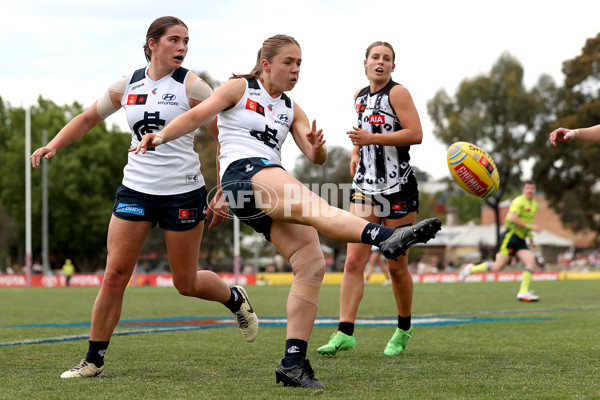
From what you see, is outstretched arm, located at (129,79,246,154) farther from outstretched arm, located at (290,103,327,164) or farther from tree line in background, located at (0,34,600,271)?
tree line in background, located at (0,34,600,271)

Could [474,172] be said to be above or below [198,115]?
below

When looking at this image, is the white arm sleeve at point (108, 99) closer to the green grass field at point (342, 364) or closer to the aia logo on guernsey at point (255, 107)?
the aia logo on guernsey at point (255, 107)

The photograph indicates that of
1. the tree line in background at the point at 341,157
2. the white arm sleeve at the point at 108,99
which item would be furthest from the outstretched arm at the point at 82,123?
the tree line in background at the point at 341,157

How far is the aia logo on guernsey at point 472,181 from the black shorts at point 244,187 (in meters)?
2.45

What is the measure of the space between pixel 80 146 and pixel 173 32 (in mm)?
52571

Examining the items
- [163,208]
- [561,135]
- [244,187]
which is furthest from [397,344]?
[244,187]

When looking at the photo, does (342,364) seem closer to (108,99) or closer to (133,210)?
(133,210)

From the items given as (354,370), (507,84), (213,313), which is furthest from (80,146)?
(354,370)

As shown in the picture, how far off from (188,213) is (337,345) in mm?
1797

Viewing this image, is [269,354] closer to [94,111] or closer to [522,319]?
[94,111]

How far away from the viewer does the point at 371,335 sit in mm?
8375

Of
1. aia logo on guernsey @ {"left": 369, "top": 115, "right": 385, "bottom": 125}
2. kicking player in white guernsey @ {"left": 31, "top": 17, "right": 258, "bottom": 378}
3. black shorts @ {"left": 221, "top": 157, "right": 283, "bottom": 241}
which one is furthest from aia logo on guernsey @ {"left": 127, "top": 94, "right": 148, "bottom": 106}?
aia logo on guernsey @ {"left": 369, "top": 115, "right": 385, "bottom": 125}

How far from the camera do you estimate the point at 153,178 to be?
5496 millimetres

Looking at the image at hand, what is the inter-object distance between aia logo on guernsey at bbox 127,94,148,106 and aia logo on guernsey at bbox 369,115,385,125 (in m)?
2.23
